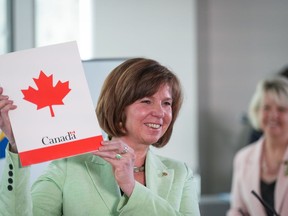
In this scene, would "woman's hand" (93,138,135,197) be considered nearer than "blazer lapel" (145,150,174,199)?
Yes

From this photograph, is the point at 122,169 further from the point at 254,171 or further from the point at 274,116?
the point at 274,116

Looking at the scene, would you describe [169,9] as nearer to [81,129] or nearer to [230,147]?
[230,147]

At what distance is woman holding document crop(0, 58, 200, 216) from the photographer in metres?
1.40

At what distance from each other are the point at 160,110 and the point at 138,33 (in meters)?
2.63

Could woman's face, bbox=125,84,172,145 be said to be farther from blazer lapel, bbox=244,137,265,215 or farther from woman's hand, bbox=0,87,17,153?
blazer lapel, bbox=244,137,265,215

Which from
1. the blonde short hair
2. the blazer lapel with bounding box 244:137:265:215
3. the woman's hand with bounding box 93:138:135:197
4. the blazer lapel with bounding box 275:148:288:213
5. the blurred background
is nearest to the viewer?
the woman's hand with bounding box 93:138:135:197

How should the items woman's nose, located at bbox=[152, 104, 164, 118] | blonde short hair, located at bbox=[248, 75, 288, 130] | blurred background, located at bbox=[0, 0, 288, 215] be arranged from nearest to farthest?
woman's nose, located at bbox=[152, 104, 164, 118]
blonde short hair, located at bbox=[248, 75, 288, 130]
blurred background, located at bbox=[0, 0, 288, 215]

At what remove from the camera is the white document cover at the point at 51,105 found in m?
1.39

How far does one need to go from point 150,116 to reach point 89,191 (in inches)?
9.9

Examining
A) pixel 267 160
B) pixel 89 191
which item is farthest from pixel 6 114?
pixel 267 160

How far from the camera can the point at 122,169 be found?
138cm

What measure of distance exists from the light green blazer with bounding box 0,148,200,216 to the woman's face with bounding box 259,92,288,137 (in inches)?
63.7

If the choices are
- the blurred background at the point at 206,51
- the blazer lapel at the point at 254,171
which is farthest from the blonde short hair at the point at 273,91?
the blurred background at the point at 206,51

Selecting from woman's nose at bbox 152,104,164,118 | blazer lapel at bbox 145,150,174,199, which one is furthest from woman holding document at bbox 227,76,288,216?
woman's nose at bbox 152,104,164,118
